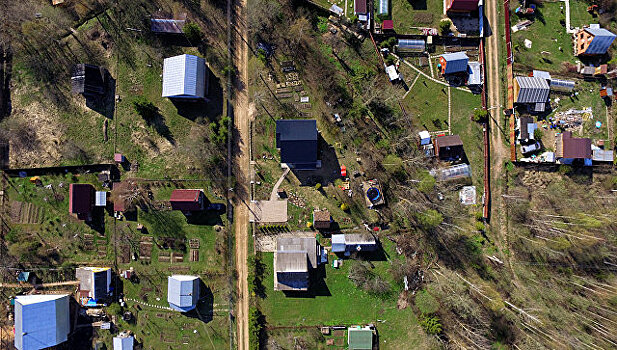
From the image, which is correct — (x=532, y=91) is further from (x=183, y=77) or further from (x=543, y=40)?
(x=183, y=77)

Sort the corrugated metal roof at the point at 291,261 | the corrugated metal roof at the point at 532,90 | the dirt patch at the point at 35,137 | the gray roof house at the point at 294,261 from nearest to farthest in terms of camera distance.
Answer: the corrugated metal roof at the point at 291,261 → the gray roof house at the point at 294,261 → the corrugated metal roof at the point at 532,90 → the dirt patch at the point at 35,137

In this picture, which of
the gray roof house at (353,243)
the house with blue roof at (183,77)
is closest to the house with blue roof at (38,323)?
the house with blue roof at (183,77)

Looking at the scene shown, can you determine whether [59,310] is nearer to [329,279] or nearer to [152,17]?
[329,279]

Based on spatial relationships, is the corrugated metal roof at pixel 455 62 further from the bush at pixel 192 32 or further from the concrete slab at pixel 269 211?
the bush at pixel 192 32

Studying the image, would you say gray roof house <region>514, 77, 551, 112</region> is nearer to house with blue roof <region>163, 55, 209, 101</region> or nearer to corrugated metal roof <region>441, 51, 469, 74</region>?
corrugated metal roof <region>441, 51, 469, 74</region>

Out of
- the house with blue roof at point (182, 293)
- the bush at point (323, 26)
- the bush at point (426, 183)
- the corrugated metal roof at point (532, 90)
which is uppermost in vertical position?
the bush at point (323, 26)

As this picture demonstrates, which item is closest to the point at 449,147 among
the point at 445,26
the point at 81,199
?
the point at 445,26
